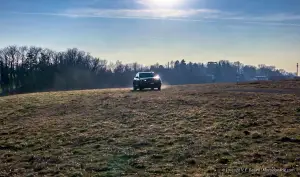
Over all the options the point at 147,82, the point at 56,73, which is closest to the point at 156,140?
the point at 147,82

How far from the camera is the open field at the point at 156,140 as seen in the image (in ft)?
27.6

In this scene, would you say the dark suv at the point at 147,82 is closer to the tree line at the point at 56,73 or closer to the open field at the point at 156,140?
the open field at the point at 156,140

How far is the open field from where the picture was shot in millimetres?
8418

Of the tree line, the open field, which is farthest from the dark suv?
the tree line

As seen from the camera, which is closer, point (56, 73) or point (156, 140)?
point (156, 140)

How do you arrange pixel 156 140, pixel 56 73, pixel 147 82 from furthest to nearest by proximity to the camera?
pixel 56 73, pixel 147 82, pixel 156 140

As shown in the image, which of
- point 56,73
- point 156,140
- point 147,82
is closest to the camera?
point 156,140

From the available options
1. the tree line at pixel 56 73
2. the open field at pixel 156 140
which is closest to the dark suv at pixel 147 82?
the open field at pixel 156 140

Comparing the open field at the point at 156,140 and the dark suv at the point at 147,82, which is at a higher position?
the dark suv at the point at 147,82

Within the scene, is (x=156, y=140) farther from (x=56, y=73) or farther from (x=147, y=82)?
(x=56, y=73)

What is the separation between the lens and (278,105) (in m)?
17.2

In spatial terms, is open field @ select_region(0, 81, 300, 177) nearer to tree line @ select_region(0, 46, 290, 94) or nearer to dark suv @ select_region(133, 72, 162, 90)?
dark suv @ select_region(133, 72, 162, 90)

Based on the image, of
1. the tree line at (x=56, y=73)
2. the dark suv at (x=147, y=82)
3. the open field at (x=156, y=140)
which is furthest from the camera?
the tree line at (x=56, y=73)

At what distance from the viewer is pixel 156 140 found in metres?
11.2
